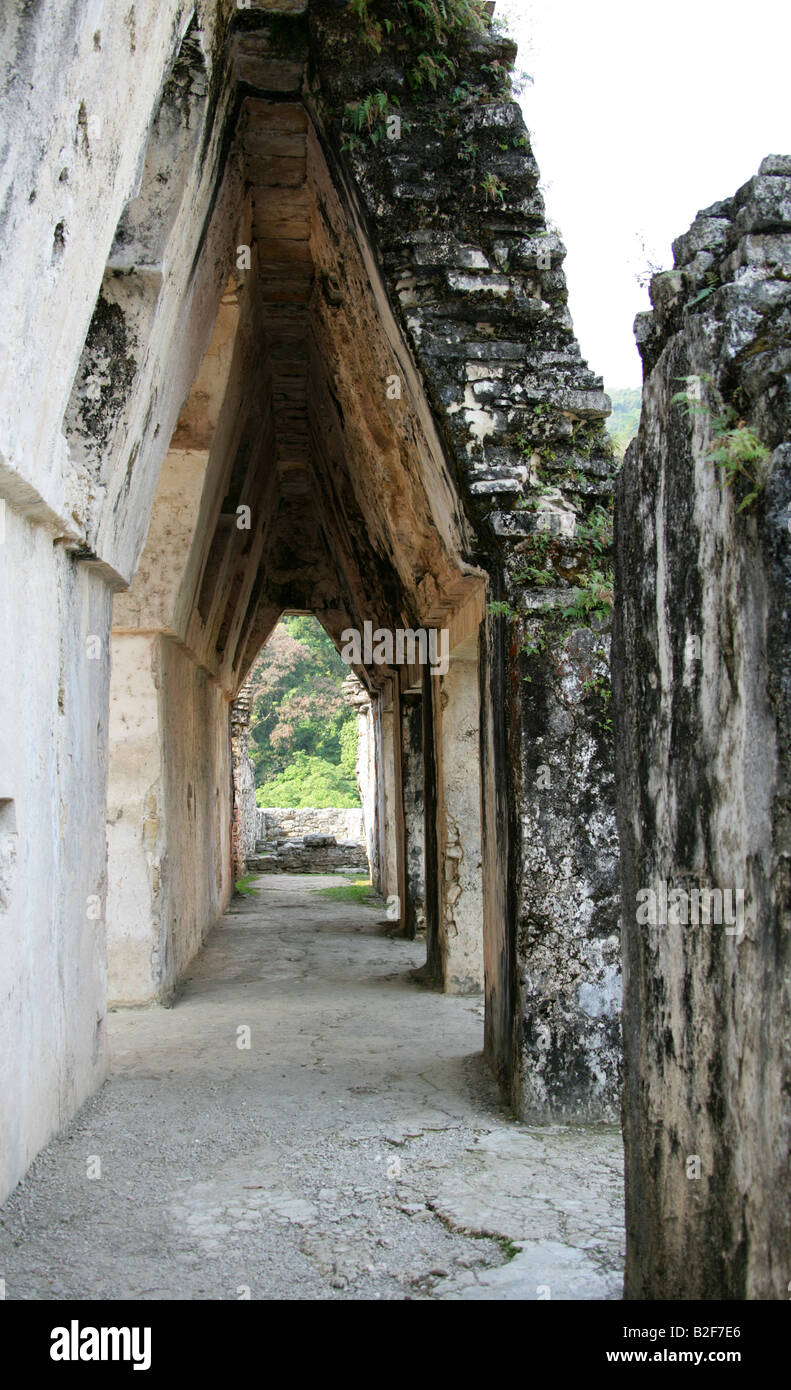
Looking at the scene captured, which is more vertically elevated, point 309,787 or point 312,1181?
point 312,1181

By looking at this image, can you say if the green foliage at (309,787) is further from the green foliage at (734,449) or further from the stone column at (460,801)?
the green foliage at (734,449)

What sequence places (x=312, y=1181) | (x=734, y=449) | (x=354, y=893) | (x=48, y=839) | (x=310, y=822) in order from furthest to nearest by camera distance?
(x=310, y=822), (x=354, y=893), (x=48, y=839), (x=312, y=1181), (x=734, y=449)

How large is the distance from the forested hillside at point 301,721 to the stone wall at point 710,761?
32.1 meters

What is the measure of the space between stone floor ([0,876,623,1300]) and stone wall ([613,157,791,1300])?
2.40ft

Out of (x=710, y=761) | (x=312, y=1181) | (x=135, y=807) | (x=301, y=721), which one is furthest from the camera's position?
(x=301, y=721)

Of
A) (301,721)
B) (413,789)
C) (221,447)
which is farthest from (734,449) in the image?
(301,721)

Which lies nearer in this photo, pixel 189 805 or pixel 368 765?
pixel 189 805

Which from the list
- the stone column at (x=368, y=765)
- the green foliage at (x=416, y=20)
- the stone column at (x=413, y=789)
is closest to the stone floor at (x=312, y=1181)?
the stone column at (x=413, y=789)

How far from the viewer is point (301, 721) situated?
121 ft

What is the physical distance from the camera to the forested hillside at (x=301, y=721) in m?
35.3

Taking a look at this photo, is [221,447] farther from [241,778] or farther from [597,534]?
[241,778]

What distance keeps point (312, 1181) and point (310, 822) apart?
22.6m

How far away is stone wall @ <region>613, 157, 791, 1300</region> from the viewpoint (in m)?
2.01

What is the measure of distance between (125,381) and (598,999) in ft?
11.5
